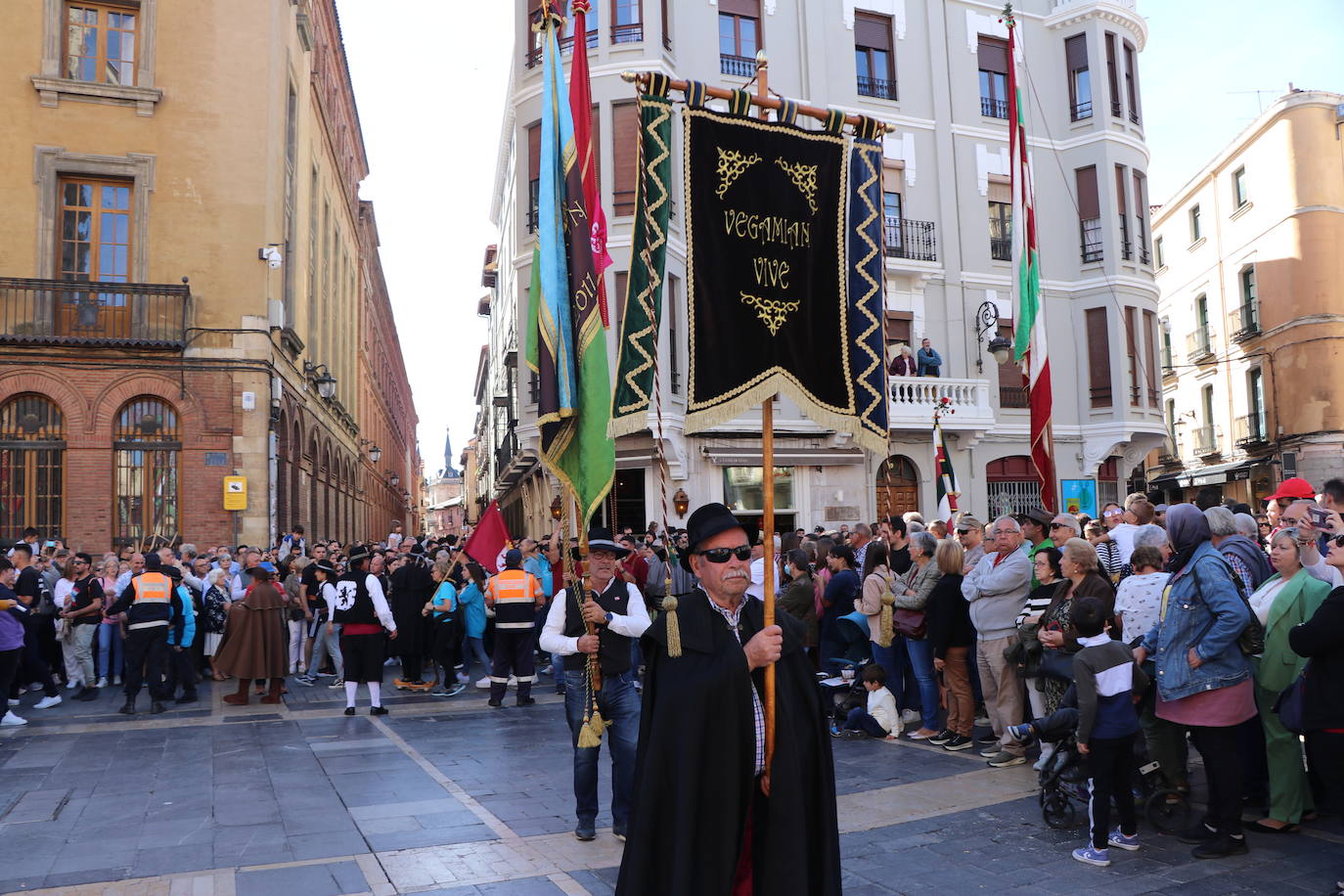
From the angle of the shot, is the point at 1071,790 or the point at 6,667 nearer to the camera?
the point at 1071,790

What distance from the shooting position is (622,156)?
20453mm

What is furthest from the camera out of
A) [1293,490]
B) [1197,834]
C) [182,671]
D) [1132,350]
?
[1132,350]

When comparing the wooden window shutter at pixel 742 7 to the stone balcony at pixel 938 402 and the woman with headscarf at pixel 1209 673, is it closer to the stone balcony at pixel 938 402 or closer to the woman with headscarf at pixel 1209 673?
the stone balcony at pixel 938 402

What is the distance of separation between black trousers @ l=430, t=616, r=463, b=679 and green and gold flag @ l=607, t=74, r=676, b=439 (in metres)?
8.31

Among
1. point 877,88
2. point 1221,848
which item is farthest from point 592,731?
point 877,88

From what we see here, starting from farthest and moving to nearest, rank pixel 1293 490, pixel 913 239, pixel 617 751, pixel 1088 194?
pixel 1088 194 < pixel 913 239 < pixel 1293 490 < pixel 617 751

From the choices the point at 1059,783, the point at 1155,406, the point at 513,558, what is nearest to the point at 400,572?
the point at 513,558

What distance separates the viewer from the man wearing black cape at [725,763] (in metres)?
3.65

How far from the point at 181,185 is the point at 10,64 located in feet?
12.4

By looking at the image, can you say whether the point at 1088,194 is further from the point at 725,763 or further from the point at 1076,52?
the point at 725,763

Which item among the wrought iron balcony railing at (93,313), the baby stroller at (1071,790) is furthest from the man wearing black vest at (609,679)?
the wrought iron balcony railing at (93,313)

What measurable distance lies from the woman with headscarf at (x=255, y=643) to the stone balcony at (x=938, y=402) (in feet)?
44.6

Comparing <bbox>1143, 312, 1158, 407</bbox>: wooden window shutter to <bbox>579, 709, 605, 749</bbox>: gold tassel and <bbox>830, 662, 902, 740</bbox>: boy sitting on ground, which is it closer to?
<bbox>830, 662, 902, 740</bbox>: boy sitting on ground

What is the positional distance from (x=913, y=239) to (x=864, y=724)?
17009 mm
